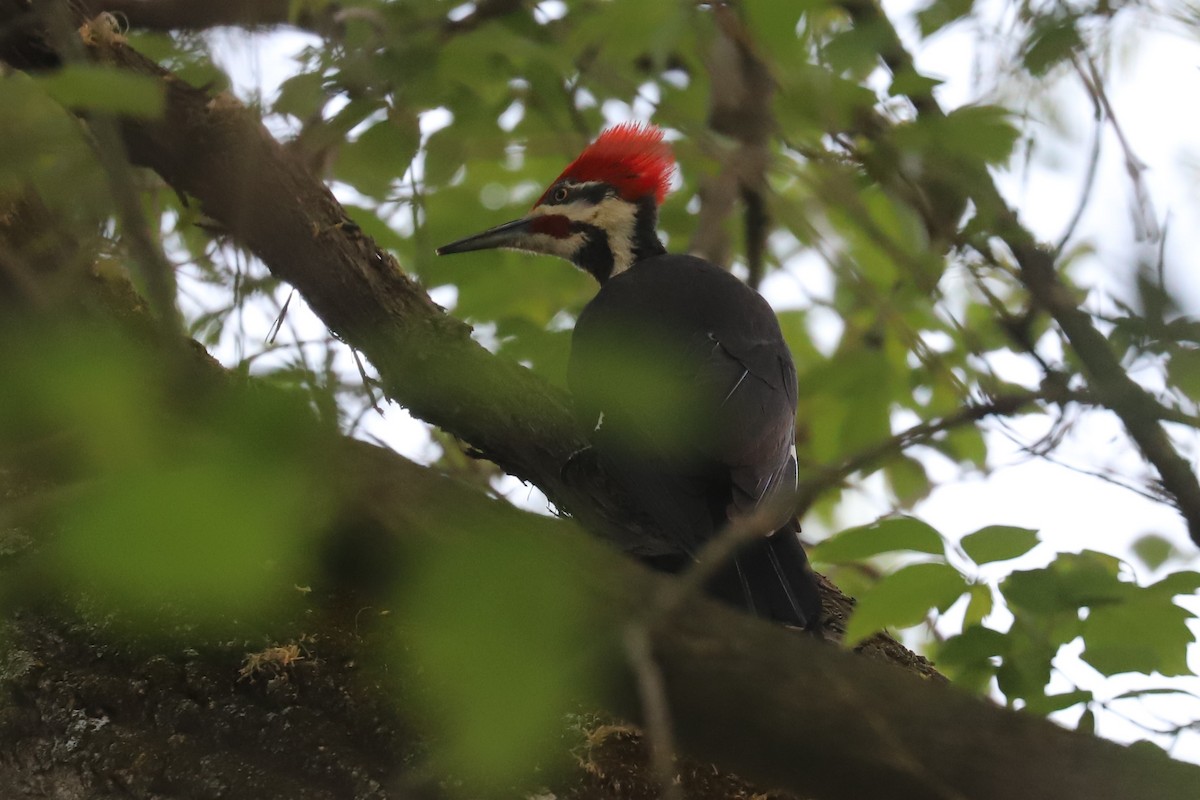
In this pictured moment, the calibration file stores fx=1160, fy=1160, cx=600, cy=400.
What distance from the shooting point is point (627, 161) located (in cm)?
397

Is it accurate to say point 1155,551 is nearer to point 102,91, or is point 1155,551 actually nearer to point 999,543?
point 999,543

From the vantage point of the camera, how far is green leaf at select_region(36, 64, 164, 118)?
45.8 inches

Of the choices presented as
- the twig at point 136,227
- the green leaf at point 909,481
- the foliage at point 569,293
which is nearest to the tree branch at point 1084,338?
the foliage at point 569,293

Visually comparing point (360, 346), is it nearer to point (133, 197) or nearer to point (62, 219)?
point (62, 219)

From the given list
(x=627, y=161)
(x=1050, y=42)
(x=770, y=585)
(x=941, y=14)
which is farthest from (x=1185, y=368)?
(x=627, y=161)

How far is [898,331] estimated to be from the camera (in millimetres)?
2396

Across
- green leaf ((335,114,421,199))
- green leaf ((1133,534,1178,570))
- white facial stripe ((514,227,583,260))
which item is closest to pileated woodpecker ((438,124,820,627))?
white facial stripe ((514,227,583,260))

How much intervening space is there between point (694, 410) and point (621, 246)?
1570mm

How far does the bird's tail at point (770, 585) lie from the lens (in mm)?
2480

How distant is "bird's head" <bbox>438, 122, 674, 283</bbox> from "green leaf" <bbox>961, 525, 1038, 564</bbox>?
7.28ft

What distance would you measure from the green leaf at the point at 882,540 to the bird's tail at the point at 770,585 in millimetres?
813

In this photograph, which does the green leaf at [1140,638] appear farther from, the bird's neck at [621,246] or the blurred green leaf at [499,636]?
the bird's neck at [621,246]

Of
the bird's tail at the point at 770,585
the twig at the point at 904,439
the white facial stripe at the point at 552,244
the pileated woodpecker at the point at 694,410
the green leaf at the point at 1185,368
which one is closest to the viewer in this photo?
the twig at the point at 904,439

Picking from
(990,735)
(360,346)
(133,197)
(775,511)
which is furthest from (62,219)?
(990,735)
